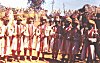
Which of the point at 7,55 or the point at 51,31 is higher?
the point at 51,31

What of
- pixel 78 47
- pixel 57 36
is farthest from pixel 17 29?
pixel 78 47

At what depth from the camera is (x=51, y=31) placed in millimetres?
13711

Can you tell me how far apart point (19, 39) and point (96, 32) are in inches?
139

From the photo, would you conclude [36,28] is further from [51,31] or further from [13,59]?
[13,59]

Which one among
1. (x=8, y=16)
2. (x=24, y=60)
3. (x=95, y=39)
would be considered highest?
(x=8, y=16)

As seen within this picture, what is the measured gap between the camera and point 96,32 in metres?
12.3

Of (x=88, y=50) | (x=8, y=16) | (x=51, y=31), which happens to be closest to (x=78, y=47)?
(x=88, y=50)

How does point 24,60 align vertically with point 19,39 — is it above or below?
below

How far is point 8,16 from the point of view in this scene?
41.1 ft

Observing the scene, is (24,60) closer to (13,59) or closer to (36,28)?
(13,59)

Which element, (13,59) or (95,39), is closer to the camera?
(95,39)

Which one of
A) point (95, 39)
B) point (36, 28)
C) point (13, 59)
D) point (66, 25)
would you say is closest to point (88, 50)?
point (95, 39)

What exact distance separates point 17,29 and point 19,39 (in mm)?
471

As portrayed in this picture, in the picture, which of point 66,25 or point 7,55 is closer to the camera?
point 7,55
